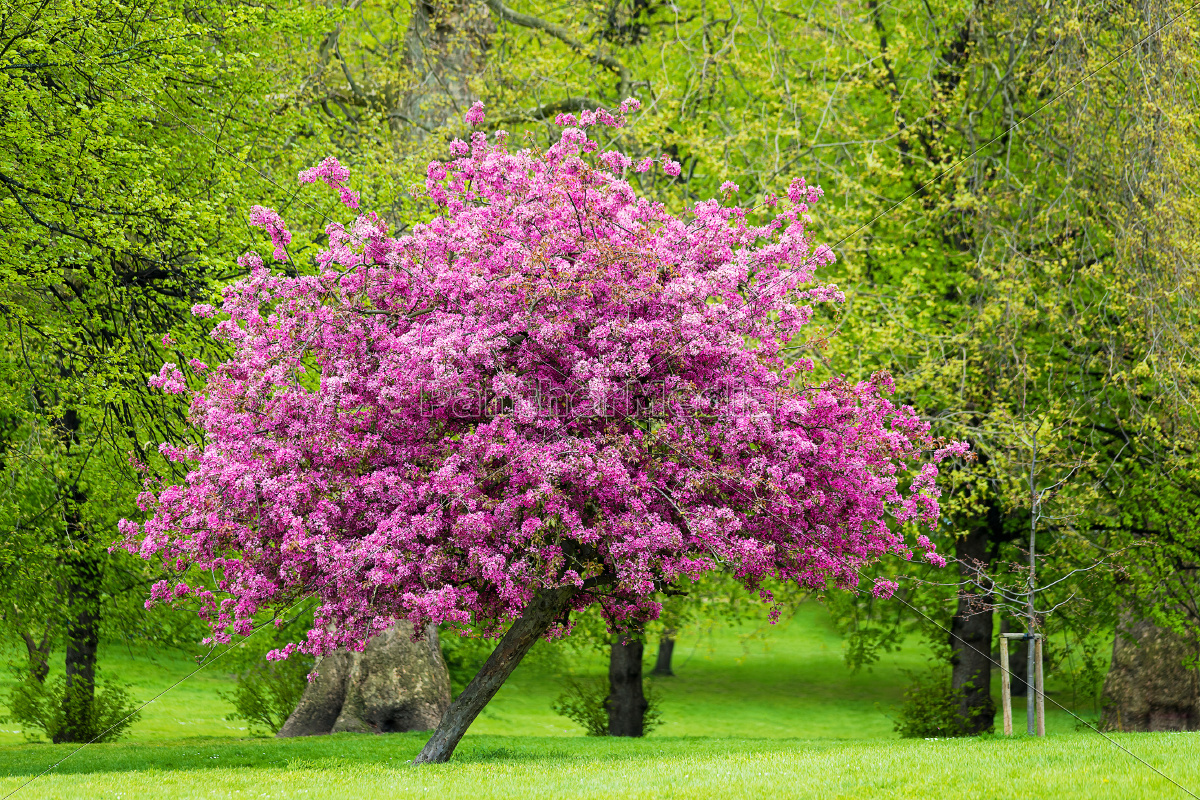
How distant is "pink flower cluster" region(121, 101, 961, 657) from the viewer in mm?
10383

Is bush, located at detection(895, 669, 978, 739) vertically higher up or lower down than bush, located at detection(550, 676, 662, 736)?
higher up

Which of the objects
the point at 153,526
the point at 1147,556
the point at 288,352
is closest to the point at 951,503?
the point at 1147,556

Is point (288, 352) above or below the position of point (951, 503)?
above

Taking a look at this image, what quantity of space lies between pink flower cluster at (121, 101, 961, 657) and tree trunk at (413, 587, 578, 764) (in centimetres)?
48

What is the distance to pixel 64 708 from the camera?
1880 cm

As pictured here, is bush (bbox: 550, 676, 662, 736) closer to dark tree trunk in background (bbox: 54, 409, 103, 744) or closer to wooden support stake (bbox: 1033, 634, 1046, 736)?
dark tree trunk in background (bbox: 54, 409, 103, 744)

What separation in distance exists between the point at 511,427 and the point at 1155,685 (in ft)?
50.8

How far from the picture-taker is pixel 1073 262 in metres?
17.8

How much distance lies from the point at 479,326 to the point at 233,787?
4.96 metres

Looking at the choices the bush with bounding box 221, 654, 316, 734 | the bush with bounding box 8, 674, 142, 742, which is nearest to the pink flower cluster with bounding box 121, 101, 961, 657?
the bush with bounding box 8, 674, 142, 742

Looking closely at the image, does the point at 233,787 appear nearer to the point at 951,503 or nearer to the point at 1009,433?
the point at 951,503

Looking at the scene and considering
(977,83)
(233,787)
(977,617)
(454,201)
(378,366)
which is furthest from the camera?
(977,83)

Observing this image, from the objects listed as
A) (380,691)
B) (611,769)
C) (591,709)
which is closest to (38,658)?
(380,691)

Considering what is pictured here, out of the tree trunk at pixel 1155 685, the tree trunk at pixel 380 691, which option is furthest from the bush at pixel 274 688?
the tree trunk at pixel 1155 685
